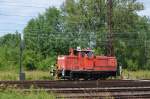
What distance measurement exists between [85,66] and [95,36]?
3314 cm

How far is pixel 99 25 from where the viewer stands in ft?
232

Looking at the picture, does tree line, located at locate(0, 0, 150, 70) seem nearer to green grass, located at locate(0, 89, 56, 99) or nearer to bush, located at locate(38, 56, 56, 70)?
bush, located at locate(38, 56, 56, 70)

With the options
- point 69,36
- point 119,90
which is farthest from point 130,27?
point 119,90

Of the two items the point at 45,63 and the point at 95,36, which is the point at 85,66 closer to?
the point at 45,63

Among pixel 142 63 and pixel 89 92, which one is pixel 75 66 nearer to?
pixel 89 92

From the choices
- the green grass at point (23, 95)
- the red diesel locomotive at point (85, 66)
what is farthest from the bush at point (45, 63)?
the green grass at point (23, 95)

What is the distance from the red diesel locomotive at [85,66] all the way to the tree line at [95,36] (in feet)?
89.7

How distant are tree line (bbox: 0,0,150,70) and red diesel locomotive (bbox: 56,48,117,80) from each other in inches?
1076

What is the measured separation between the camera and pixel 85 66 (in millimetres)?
36562

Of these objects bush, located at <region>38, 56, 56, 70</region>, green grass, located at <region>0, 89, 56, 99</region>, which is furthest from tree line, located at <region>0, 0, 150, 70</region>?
green grass, located at <region>0, 89, 56, 99</region>

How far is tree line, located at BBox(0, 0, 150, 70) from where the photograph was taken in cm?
6850

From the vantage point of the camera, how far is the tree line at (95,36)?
2697 inches

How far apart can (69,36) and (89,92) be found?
56.0m

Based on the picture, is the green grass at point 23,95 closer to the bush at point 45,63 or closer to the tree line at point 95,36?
the bush at point 45,63
